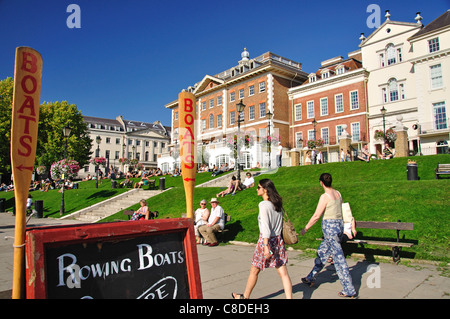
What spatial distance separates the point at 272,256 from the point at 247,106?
3872 cm

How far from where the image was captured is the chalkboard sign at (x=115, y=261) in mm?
2371

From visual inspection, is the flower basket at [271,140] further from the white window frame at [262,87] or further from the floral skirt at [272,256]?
the floral skirt at [272,256]

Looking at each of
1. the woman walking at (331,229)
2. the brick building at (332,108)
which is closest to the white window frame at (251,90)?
the brick building at (332,108)

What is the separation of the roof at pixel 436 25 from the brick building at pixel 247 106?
1463 cm

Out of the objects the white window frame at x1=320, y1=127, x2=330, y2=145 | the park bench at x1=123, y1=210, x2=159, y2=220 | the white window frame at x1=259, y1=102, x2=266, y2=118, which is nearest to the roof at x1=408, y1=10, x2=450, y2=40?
the white window frame at x1=320, y1=127, x2=330, y2=145

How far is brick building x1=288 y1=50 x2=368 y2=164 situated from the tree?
99.8 feet

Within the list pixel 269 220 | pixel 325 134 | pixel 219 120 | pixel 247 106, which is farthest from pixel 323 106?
pixel 269 220

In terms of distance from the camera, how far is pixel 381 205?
9.46 metres

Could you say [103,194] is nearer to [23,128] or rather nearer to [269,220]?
[269,220]

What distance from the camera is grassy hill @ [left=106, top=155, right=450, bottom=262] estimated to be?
7445 mm
